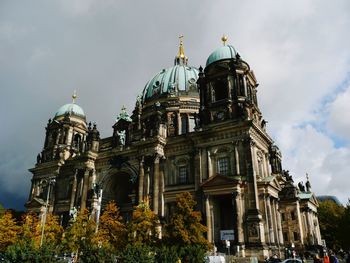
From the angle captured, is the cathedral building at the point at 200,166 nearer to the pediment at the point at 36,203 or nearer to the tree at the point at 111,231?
the pediment at the point at 36,203

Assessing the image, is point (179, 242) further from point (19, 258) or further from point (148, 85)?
point (148, 85)

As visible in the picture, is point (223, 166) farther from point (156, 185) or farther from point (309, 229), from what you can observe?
point (309, 229)

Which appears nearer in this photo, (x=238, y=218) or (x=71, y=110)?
(x=238, y=218)

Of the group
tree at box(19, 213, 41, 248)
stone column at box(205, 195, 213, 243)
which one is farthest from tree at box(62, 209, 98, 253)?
stone column at box(205, 195, 213, 243)

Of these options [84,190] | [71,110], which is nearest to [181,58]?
[71,110]

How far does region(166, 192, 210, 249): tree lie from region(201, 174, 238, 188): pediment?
501cm

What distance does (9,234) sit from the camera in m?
50.2

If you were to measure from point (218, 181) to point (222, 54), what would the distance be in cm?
1944

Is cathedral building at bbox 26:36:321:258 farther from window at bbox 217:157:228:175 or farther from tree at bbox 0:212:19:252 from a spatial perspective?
tree at bbox 0:212:19:252

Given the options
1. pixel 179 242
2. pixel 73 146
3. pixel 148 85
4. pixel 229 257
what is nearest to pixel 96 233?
pixel 179 242

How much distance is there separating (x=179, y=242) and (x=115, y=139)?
25893mm

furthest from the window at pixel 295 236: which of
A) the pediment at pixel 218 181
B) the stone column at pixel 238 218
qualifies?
the pediment at pixel 218 181

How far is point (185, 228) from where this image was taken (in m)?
33.0

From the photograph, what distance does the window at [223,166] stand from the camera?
132 feet
